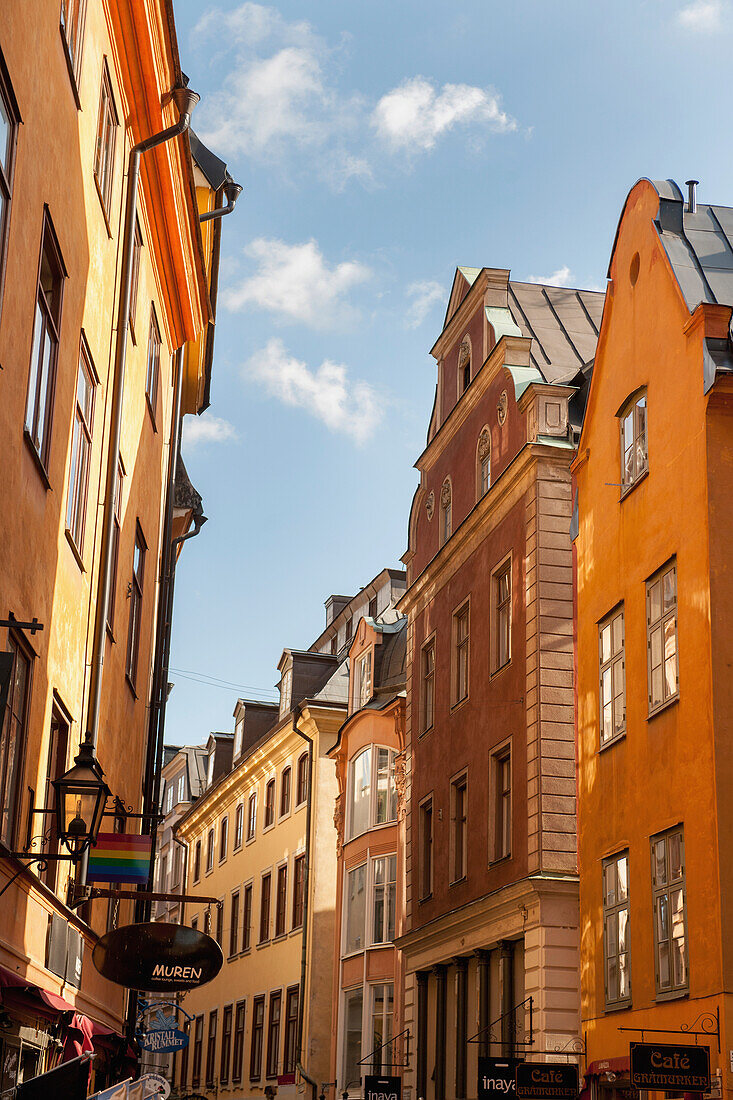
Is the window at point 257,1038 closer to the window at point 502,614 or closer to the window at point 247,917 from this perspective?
the window at point 247,917

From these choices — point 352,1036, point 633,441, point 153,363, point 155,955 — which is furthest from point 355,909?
point 155,955

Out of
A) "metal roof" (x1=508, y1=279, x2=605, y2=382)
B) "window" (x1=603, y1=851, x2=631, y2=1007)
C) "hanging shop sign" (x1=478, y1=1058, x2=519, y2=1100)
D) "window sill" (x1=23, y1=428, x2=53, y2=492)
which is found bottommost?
A: "hanging shop sign" (x1=478, y1=1058, x2=519, y2=1100)

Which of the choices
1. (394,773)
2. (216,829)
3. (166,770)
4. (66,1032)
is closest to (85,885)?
(66,1032)

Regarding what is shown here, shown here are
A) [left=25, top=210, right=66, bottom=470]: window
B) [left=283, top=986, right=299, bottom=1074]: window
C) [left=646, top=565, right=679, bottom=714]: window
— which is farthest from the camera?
[left=283, top=986, right=299, bottom=1074]: window

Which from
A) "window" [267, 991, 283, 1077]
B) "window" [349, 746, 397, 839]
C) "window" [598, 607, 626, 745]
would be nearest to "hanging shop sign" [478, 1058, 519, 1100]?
"window" [598, 607, 626, 745]

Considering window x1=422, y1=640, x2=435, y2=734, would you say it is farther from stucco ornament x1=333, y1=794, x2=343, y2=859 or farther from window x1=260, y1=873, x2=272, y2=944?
window x1=260, y1=873, x2=272, y2=944

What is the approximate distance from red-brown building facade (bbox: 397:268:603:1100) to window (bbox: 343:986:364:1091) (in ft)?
20.9

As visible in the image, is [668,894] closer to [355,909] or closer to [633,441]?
[633,441]

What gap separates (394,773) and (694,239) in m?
17.3

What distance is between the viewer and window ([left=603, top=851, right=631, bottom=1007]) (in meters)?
18.0

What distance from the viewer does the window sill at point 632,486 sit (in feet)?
61.4

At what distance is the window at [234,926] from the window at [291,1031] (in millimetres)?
7806

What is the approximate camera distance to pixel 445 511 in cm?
3044

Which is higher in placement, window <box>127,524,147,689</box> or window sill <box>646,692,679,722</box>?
window <box>127,524,147,689</box>
